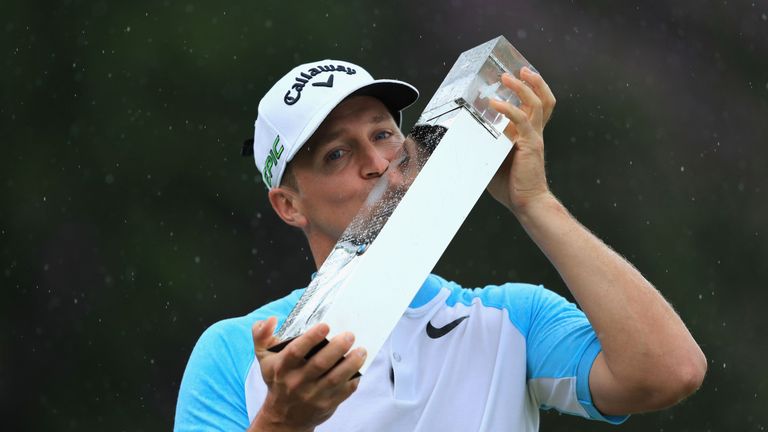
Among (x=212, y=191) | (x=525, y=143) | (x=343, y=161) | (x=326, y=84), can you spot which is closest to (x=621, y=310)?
(x=525, y=143)

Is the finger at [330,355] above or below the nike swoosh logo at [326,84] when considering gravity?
above

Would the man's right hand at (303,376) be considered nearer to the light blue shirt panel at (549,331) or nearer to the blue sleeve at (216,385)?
the blue sleeve at (216,385)

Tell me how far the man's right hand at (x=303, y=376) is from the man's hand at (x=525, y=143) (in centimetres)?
54

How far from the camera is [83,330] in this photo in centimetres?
586

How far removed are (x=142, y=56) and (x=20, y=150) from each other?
0.83 m

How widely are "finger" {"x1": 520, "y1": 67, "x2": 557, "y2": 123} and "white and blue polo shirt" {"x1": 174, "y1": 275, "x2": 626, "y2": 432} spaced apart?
409 millimetres

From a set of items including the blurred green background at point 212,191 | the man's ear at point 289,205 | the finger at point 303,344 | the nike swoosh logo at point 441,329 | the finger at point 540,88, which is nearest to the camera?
the finger at point 303,344

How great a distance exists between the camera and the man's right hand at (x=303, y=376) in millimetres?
1616

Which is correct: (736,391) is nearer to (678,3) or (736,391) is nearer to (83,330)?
(678,3)

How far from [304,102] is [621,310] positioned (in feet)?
2.66

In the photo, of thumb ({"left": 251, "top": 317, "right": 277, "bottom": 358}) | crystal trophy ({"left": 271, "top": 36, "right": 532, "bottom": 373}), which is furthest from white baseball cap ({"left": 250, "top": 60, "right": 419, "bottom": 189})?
thumb ({"left": 251, "top": 317, "right": 277, "bottom": 358})

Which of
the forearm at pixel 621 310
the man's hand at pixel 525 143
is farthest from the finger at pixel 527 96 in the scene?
the forearm at pixel 621 310

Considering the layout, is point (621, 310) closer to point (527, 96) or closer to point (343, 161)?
point (527, 96)

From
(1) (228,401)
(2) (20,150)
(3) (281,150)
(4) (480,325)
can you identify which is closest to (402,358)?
(4) (480,325)
